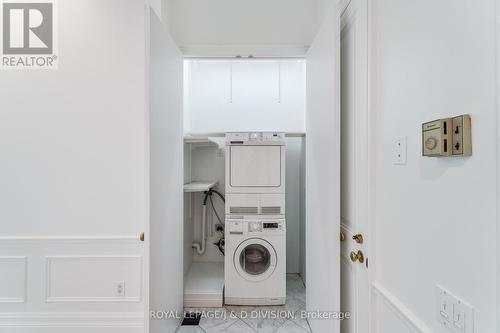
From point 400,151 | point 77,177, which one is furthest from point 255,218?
point 400,151

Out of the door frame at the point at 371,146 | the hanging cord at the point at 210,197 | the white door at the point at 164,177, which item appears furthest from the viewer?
the hanging cord at the point at 210,197

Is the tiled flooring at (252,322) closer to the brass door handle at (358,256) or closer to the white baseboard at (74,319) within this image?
the white baseboard at (74,319)

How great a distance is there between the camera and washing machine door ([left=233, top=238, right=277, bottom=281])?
96.7 inches

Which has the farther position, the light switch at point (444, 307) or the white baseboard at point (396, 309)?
the white baseboard at point (396, 309)

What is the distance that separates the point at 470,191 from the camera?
68 centimetres

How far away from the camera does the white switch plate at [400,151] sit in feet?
3.24

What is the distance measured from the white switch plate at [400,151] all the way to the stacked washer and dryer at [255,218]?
150 centimetres

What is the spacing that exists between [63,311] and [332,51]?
2.72 metres

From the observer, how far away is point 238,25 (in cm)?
218

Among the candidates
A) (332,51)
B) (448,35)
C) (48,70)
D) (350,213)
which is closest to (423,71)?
(448,35)

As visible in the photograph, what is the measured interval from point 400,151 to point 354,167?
0.40 metres

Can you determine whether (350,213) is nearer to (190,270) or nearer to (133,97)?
(133,97)
